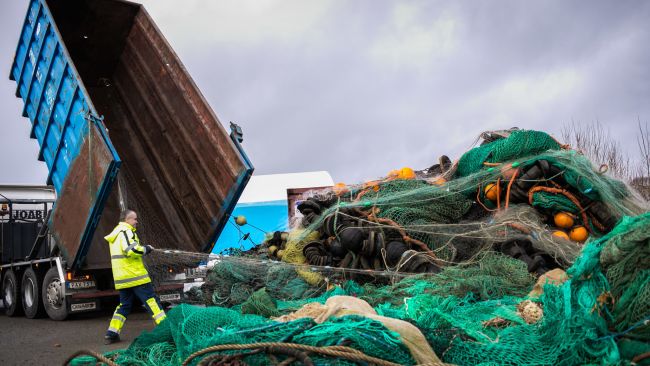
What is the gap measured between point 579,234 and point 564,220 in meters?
0.21

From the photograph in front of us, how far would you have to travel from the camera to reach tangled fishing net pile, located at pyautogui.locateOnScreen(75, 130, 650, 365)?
2.42m

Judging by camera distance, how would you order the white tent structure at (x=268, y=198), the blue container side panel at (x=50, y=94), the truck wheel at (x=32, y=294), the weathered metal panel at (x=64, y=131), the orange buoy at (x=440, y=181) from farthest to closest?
the white tent structure at (x=268, y=198) → the truck wheel at (x=32, y=294) → the blue container side panel at (x=50, y=94) → the weathered metal panel at (x=64, y=131) → the orange buoy at (x=440, y=181)

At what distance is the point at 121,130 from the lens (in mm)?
9398

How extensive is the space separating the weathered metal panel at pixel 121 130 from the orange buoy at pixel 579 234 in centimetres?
398

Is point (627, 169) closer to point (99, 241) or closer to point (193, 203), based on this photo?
point (193, 203)

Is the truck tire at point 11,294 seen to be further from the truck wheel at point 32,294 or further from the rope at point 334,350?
the rope at point 334,350

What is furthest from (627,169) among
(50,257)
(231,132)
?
(50,257)

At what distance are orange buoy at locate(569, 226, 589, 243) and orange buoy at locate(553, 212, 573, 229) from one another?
0.08 metres

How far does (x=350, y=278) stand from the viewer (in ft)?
18.0

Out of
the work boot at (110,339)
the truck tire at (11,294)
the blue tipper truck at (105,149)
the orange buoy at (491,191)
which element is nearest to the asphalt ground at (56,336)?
the work boot at (110,339)

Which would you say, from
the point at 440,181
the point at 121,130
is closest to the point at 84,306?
the point at 121,130

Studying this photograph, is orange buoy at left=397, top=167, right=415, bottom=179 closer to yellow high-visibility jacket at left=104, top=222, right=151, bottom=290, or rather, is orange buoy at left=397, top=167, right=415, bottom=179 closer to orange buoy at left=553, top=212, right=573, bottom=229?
orange buoy at left=553, top=212, right=573, bottom=229

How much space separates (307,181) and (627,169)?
9.26 meters

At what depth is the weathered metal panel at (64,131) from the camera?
273 inches
